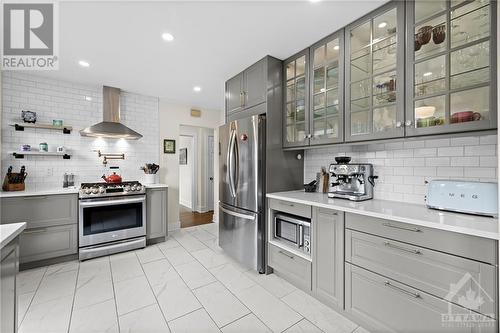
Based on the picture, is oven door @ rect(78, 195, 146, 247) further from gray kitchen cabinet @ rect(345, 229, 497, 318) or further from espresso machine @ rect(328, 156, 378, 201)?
gray kitchen cabinet @ rect(345, 229, 497, 318)

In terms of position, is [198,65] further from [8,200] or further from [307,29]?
[8,200]

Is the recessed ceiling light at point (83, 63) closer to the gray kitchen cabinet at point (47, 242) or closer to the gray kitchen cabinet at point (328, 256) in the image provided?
the gray kitchen cabinet at point (47, 242)

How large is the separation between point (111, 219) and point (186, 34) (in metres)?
2.67

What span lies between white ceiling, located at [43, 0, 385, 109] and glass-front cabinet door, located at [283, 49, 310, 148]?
0.15m

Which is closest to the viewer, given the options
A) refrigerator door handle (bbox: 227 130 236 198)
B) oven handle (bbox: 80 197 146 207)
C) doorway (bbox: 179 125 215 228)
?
refrigerator door handle (bbox: 227 130 236 198)

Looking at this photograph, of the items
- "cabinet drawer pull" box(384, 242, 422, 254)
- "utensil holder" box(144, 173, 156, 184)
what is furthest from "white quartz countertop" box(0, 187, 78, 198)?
"cabinet drawer pull" box(384, 242, 422, 254)

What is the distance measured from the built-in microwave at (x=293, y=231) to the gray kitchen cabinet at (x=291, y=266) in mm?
97

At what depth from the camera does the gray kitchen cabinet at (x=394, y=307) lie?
4.00ft

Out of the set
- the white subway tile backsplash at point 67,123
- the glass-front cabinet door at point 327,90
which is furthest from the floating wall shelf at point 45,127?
the glass-front cabinet door at point 327,90

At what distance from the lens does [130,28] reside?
77.4 inches

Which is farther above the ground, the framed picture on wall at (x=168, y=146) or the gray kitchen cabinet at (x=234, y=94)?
the gray kitchen cabinet at (x=234, y=94)

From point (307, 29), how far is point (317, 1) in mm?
373

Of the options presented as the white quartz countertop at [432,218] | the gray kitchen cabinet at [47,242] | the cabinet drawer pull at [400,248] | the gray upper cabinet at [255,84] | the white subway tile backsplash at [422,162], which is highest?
the gray upper cabinet at [255,84]
